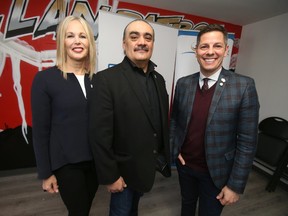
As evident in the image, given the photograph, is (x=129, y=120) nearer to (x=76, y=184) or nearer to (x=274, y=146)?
(x=76, y=184)

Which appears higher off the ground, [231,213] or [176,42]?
[176,42]

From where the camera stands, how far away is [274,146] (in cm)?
248

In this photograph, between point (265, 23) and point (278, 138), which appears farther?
Result: point (265, 23)

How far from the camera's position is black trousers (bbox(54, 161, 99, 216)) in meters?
1.05

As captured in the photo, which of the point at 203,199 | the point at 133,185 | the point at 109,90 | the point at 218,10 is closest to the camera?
the point at 109,90

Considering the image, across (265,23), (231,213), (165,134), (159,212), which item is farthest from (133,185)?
(265,23)

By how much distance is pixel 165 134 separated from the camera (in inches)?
45.0

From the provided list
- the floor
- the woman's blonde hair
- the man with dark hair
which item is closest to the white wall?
the floor

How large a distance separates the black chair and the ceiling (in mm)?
1518

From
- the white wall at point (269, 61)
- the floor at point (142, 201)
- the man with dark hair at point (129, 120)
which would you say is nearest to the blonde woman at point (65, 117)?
the man with dark hair at point (129, 120)

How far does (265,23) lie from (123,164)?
125 inches

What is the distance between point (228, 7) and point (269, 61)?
1.06 m

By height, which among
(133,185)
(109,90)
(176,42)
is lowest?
(133,185)

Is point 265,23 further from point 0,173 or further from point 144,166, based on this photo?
point 0,173
